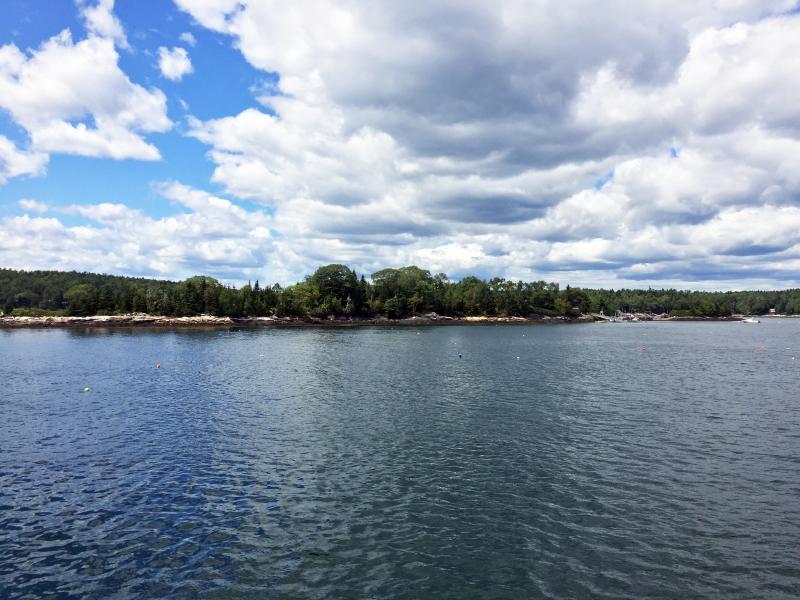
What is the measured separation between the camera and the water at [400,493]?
760 inches

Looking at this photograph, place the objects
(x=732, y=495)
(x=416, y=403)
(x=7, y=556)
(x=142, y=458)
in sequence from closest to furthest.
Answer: (x=7, y=556) < (x=732, y=495) < (x=142, y=458) < (x=416, y=403)

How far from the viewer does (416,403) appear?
2057 inches

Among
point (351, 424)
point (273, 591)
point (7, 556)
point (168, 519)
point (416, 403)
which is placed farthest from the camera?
point (416, 403)

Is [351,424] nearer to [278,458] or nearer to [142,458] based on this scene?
[278,458]

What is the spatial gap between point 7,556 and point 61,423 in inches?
1044

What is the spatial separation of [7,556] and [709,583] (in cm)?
2963

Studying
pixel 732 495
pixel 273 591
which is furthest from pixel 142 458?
pixel 732 495

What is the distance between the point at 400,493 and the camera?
27.5m

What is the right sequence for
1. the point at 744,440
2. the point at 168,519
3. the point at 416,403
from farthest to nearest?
the point at 416,403 < the point at 744,440 < the point at 168,519

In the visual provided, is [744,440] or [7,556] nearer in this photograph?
[7,556]

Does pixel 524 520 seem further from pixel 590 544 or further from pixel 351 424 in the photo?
pixel 351 424

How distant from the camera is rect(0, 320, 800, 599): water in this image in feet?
63.4

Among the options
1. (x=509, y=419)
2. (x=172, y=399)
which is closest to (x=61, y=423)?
(x=172, y=399)

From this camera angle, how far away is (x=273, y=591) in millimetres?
18172
